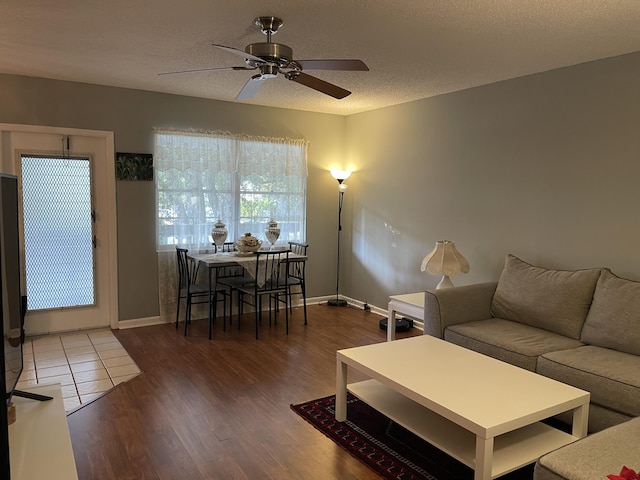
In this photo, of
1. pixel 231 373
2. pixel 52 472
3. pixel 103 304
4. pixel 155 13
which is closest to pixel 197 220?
pixel 103 304

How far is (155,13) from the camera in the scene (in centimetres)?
264

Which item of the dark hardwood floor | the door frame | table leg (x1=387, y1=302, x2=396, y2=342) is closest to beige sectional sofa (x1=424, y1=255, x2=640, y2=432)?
table leg (x1=387, y1=302, x2=396, y2=342)

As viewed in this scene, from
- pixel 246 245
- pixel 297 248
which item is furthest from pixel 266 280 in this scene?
pixel 297 248

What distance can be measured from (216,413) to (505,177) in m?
2.99

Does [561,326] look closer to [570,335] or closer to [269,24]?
[570,335]

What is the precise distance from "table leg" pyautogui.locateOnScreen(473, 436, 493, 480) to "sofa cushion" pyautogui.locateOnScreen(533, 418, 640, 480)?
23cm

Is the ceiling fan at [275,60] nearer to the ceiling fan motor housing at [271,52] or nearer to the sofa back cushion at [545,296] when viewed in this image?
the ceiling fan motor housing at [271,52]

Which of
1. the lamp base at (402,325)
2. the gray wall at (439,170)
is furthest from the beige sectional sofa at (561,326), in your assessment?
the lamp base at (402,325)

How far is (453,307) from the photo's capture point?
11.7ft

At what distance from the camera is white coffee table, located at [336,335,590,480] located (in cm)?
208

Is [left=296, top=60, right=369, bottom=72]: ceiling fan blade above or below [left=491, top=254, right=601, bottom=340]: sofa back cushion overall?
above

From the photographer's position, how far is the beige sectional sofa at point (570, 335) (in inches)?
71.0

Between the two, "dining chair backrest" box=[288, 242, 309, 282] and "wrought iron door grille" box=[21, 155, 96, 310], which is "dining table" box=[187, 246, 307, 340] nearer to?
"dining chair backrest" box=[288, 242, 309, 282]

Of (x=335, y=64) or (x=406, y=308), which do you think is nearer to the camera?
(x=335, y=64)
